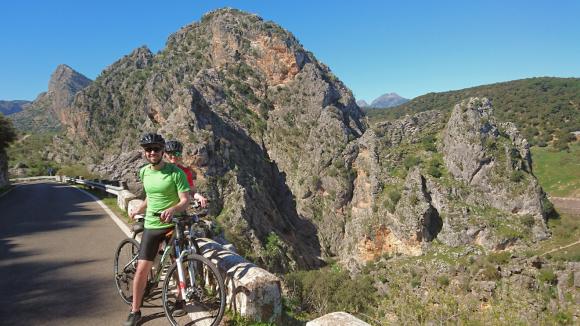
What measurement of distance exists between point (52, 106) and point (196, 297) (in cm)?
20680

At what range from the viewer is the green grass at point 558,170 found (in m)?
76.1

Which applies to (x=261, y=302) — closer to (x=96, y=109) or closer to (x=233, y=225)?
(x=233, y=225)

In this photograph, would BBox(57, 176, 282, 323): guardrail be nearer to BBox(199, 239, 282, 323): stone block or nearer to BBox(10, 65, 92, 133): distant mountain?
BBox(199, 239, 282, 323): stone block

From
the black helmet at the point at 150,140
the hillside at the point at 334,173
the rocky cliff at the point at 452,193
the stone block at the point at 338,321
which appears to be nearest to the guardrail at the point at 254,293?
the stone block at the point at 338,321

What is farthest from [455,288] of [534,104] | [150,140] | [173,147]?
[534,104]

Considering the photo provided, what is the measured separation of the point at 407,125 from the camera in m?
66.5

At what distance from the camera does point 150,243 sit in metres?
4.21

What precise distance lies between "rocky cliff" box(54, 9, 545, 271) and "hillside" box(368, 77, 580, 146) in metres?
39.4

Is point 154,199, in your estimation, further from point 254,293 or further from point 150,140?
point 254,293

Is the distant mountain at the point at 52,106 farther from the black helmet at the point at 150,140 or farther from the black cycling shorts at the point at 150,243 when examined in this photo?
the black cycling shorts at the point at 150,243

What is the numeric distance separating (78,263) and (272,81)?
78823 millimetres

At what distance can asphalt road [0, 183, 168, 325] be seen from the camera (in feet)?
16.3

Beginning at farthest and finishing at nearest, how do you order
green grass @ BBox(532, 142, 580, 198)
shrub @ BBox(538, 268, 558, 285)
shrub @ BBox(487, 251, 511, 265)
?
1. green grass @ BBox(532, 142, 580, 198)
2. shrub @ BBox(487, 251, 511, 265)
3. shrub @ BBox(538, 268, 558, 285)

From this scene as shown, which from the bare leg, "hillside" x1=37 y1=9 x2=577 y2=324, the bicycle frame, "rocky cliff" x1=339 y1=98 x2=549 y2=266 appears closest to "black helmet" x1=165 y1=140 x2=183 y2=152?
the bicycle frame
